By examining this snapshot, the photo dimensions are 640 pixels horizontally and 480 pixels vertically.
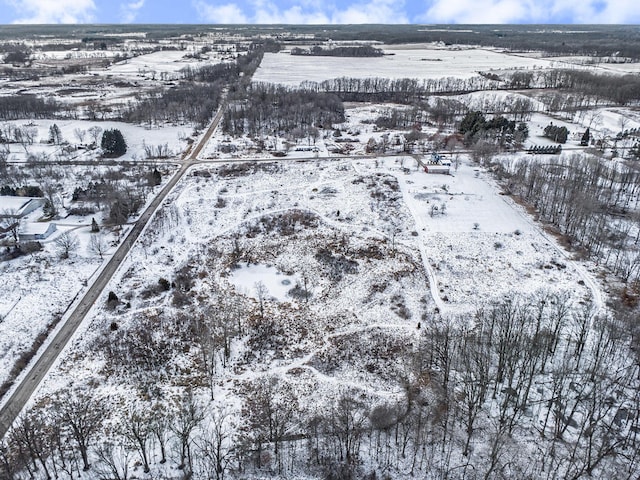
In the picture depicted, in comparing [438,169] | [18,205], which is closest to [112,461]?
[18,205]

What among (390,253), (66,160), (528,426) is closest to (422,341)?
(528,426)

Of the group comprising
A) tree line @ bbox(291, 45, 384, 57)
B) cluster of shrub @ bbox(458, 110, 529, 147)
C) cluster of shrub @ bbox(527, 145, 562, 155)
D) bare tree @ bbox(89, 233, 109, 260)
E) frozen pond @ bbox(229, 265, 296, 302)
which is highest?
tree line @ bbox(291, 45, 384, 57)

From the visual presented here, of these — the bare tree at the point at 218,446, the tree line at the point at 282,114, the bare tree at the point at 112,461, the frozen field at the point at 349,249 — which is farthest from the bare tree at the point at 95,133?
the bare tree at the point at 218,446

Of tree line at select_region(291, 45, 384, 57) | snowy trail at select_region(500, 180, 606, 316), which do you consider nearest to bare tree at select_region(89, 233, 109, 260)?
snowy trail at select_region(500, 180, 606, 316)

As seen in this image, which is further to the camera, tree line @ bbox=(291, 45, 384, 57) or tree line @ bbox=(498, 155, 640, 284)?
tree line @ bbox=(291, 45, 384, 57)

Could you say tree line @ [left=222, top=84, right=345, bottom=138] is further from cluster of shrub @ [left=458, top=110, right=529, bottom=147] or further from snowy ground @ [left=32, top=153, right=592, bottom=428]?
cluster of shrub @ [left=458, top=110, right=529, bottom=147]
